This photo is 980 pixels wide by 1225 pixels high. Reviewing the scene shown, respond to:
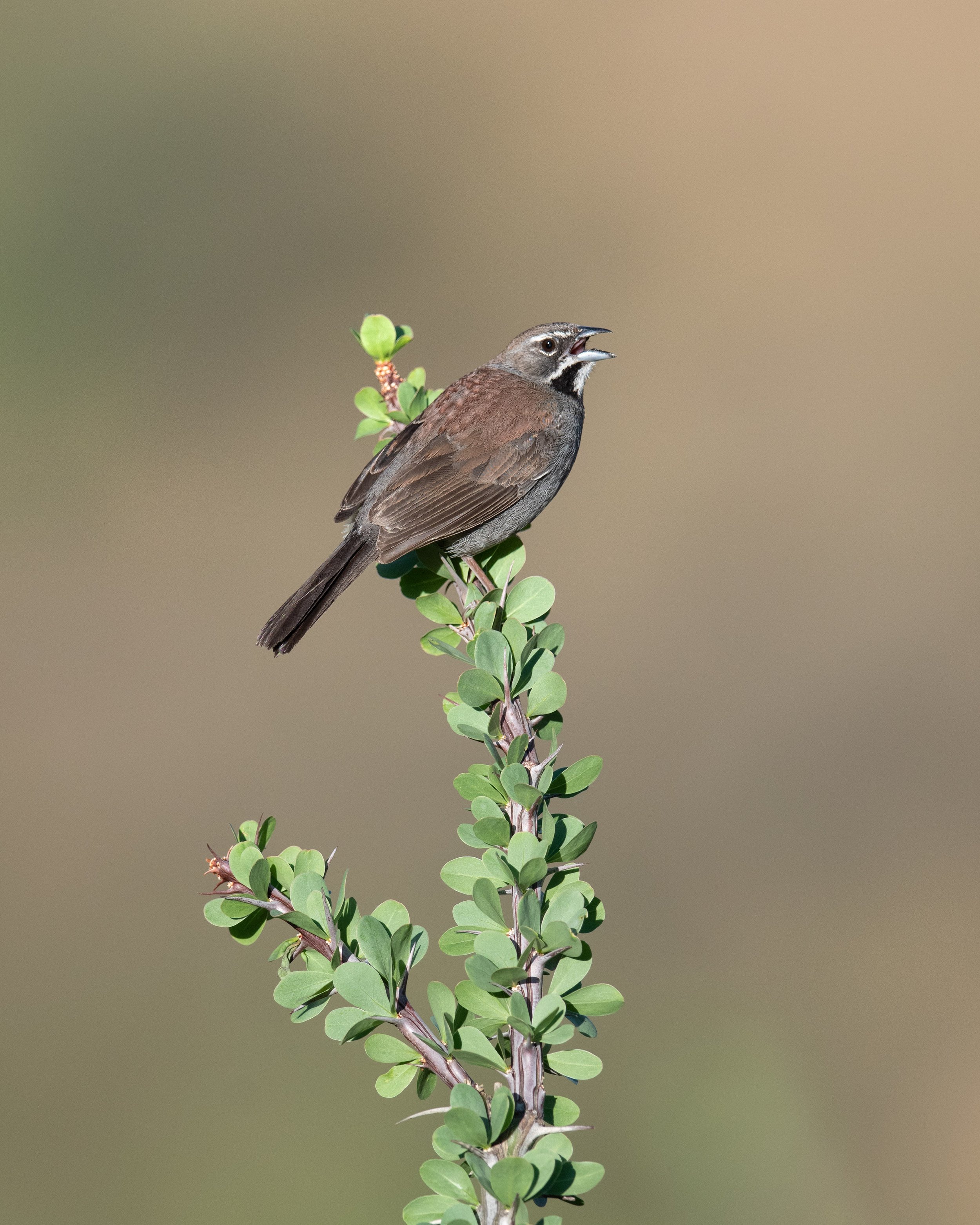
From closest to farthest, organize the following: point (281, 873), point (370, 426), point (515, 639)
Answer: point (281, 873)
point (515, 639)
point (370, 426)

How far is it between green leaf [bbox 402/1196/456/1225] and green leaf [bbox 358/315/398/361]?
2.84 meters

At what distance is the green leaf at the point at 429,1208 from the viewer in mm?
1643

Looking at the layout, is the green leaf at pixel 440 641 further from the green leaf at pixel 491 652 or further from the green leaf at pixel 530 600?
the green leaf at pixel 491 652

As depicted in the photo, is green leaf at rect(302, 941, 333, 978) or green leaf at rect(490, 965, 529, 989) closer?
green leaf at rect(490, 965, 529, 989)

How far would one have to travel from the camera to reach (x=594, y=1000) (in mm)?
1747

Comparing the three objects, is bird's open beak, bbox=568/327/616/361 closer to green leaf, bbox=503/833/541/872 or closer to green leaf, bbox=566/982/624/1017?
green leaf, bbox=503/833/541/872

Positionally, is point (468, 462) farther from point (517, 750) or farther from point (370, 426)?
point (517, 750)

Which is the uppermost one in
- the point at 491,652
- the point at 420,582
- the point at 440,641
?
the point at 420,582

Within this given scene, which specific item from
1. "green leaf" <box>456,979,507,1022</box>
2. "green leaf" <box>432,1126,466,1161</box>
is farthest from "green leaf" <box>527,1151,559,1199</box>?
"green leaf" <box>456,979,507,1022</box>

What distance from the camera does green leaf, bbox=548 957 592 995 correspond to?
5.69ft

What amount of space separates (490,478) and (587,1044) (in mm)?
2878

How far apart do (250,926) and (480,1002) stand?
1.50ft

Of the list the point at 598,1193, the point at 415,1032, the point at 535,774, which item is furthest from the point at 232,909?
the point at 598,1193

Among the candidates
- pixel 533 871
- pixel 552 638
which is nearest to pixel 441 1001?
pixel 533 871
